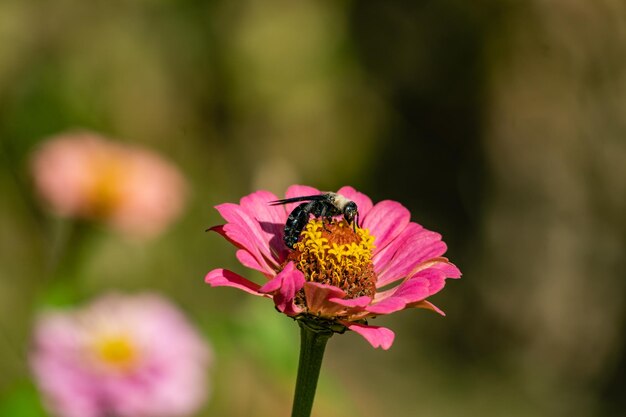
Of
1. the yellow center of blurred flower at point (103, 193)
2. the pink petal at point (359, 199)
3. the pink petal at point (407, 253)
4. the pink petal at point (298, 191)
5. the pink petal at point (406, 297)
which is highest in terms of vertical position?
the yellow center of blurred flower at point (103, 193)

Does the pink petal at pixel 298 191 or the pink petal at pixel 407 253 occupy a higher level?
the pink petal at pixel 298 191

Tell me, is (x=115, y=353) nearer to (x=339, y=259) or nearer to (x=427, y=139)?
(x=339, y=259)

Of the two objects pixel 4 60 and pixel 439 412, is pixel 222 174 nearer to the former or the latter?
pixel 4 60

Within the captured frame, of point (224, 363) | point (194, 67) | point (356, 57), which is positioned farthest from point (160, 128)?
point (224, 363)

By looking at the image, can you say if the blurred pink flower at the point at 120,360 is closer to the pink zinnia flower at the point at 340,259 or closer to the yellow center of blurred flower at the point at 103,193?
the yellow center of blurred flower at the point at 103,193

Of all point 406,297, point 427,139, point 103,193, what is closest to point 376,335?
point 406,297

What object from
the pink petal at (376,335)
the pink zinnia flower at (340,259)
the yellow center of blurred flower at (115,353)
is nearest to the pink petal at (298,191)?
the pink zinnia flower at (340,259)

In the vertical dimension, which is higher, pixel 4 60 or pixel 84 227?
pixel 4 60

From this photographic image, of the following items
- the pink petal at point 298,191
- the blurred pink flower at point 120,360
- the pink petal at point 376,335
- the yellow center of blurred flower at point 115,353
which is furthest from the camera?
the yellow center of blurred flower at point 115,353
